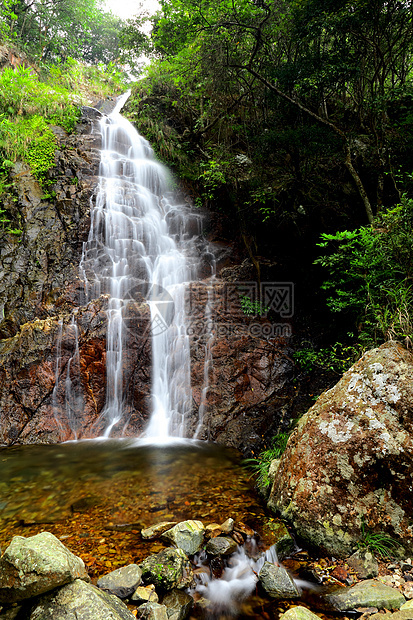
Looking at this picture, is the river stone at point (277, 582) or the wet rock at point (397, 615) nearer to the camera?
the wet rock at point (397, 615)

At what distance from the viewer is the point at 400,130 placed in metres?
7.22

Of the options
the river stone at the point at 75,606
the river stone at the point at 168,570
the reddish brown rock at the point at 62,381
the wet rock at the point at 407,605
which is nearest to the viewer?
the river stone at the point at 75,606

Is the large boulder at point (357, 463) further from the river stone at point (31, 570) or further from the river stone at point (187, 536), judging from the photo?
the river stone at point (31, 570)

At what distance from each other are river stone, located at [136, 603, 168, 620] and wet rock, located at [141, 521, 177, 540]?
929mm

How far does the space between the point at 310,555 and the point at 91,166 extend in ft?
38.3

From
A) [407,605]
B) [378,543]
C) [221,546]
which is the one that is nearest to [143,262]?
[221,546]

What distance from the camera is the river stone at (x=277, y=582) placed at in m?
2.63

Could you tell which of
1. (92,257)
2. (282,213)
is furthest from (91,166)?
(282,213)

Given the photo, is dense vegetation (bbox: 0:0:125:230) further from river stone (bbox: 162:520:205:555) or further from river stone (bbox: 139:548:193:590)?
river stone (bbox: 139:548:193:590)

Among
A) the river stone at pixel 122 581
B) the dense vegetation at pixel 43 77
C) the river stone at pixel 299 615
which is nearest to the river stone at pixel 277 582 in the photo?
the river stone at pixel 299 615

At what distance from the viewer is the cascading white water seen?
716 cm

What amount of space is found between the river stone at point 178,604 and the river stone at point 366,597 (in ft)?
3.69

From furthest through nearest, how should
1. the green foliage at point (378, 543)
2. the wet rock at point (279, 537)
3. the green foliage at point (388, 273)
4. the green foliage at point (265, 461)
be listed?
the green foliage at point (265, 461) → the green foliage at point (388, 273) → the wet rock at point (279, 537) → the green foliage at point (378, 543)

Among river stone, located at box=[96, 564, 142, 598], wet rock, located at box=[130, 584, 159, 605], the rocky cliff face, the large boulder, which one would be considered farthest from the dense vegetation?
the large boulder
